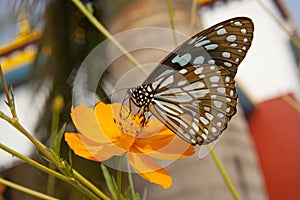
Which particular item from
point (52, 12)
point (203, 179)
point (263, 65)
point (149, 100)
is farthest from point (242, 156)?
point (263, 65)

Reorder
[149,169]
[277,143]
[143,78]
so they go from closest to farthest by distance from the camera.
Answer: [149,169] → [143,78] → [277,143]

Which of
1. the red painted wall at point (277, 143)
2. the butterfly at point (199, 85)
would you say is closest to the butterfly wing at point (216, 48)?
the butterfly at point (199, 85)

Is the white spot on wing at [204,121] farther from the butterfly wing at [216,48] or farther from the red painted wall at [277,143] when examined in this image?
the red painted wall at [277,143]

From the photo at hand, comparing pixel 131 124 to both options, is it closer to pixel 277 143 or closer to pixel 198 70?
pixel 198 70

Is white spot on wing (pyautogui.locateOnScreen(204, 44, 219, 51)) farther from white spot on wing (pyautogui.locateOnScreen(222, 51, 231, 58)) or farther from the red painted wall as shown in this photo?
the red painted wall

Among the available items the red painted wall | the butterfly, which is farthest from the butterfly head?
the red painted wall

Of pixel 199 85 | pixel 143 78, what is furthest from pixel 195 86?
pixel 143 78

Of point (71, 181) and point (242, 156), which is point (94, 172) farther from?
Result: point (242, 156)


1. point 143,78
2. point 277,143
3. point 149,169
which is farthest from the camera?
point 277,143

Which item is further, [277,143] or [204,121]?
[277,143]
